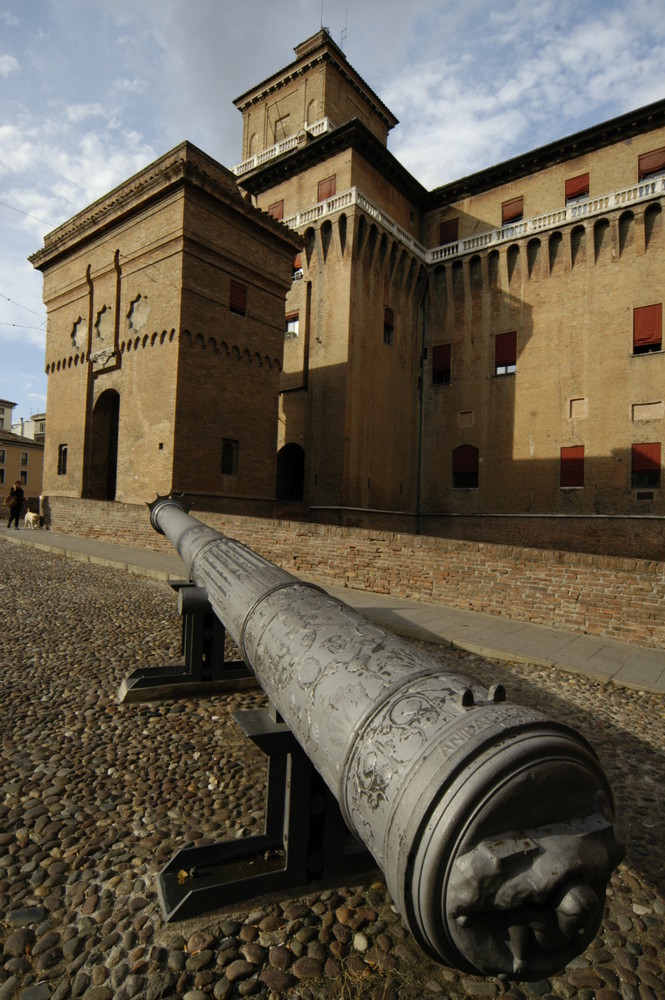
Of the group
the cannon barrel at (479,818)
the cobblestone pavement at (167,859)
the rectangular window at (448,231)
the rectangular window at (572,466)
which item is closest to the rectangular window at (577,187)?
the rectangular window at (448,231)

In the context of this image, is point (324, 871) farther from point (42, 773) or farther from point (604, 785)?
point (42, 773)

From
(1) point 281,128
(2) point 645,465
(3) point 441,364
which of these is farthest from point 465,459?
(1) point 281,128

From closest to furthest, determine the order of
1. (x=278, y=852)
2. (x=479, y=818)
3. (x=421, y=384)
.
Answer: (x=479, y=818) → (x=278, y=852) → (x=421, y=384)

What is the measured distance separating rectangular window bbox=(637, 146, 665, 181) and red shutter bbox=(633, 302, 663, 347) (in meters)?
4.95

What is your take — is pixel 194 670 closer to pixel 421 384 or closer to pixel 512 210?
pixel 421 384

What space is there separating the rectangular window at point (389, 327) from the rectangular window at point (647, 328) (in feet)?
30.0

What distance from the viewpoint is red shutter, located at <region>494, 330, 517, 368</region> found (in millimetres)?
22078

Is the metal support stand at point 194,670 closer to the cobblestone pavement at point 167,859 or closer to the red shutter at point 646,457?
the cobblestone pavement at point 167,859

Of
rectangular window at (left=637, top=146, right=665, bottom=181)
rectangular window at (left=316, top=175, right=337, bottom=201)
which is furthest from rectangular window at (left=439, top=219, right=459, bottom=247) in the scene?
rectangular window at (left=637, top=146, right=665, bottom=181)

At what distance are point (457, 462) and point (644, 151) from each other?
43.6 ft

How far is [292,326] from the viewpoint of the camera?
22.8 meters

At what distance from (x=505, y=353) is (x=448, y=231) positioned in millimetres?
6542

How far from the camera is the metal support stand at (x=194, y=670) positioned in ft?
13.1

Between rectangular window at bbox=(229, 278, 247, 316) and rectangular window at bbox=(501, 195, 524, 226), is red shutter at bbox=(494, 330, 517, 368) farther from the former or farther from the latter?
rectangular window at bbox=(229, 278, 247, 316)
